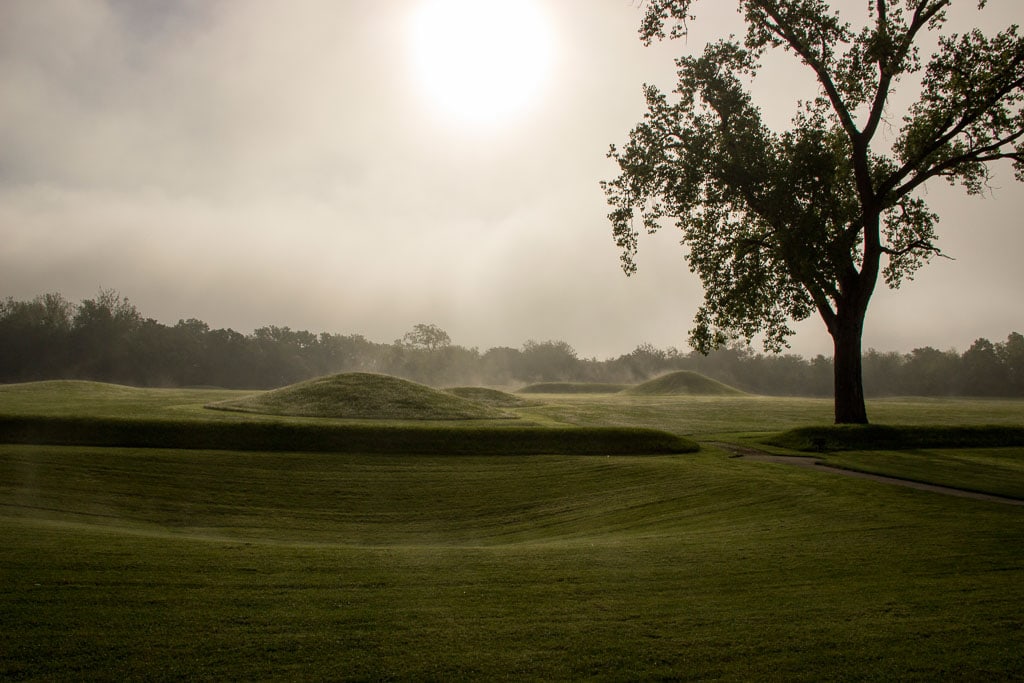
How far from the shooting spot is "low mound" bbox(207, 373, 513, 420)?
31469mm

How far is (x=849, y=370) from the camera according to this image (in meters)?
27.5

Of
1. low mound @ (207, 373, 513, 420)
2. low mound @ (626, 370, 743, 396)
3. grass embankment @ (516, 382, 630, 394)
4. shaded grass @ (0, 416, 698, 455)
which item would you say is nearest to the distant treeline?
grass embankment @ (516, 382, 630, 394)

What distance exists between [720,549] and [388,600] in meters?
5.07

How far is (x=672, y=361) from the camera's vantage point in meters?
149

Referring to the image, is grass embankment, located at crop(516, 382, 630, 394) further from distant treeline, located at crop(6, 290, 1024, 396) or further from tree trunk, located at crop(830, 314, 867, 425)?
tree trunk, located at crop(830, 314, 867, 425)

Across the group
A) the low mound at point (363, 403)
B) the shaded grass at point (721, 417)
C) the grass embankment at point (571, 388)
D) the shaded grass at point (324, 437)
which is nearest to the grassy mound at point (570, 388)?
the grass embankment at point (571, 388)

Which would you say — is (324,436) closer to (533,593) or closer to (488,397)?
(533,593)

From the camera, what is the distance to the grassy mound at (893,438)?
2400 centimetres

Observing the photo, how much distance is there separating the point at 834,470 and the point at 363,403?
22.6m

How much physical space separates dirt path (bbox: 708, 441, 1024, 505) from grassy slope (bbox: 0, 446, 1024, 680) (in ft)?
3.93

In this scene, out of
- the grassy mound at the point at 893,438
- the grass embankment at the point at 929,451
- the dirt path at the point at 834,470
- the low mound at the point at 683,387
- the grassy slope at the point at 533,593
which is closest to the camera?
the grassy slope at the point at 533,593

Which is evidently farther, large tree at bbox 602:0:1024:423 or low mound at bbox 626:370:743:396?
low mound at bbox 626:370:743:396

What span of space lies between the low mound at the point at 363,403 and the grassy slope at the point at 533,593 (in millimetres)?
16710

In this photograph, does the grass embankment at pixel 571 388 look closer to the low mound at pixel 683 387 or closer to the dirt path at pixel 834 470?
the low mound at pixel 683 387
